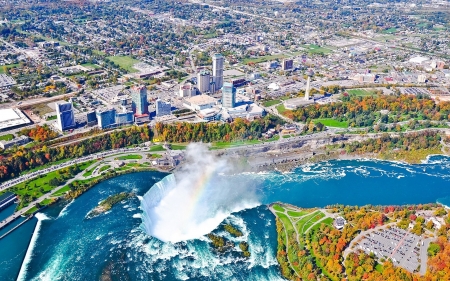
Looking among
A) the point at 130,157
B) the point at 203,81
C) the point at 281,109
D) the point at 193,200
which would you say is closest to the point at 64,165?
the point at 130,157

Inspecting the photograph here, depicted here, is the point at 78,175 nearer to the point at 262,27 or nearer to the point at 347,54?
the point at 347,54

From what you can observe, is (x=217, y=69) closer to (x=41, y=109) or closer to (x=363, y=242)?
(x=41, y=109)

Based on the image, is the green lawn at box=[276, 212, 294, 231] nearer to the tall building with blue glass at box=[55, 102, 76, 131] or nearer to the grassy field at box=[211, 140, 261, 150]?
the grassy field at box=[211, 140, 261, 150]

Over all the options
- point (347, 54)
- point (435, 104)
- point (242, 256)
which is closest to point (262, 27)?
point (347, 54)

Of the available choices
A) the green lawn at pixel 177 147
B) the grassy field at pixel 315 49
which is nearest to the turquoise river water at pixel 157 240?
the green lawn at pixel 177 147

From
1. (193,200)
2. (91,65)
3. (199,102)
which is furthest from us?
(91,65)
